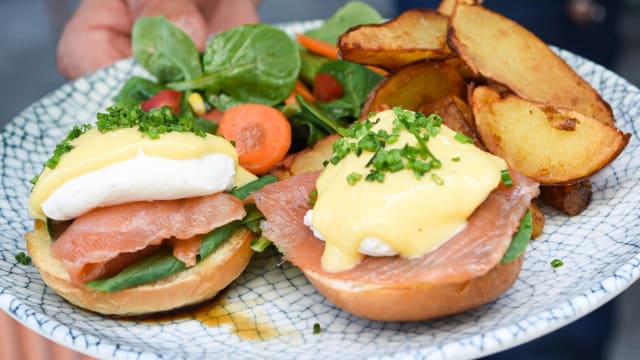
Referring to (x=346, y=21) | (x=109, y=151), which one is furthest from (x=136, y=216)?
(x=346, y=21)

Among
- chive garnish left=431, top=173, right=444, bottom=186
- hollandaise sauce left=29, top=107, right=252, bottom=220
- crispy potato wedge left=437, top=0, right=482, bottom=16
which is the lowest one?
hollandaise sauce left=29, top=107, right=252, bottom=220

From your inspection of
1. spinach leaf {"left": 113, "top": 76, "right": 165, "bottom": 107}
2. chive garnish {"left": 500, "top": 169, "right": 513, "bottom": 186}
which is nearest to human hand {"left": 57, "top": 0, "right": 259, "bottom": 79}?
spinach leaf {"left": 113, "top": 76, "right": 165, "bottom": 107}

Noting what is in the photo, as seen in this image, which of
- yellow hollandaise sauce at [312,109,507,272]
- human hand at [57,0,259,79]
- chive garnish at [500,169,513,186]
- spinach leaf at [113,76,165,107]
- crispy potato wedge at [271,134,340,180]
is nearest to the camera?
yellow hollandaise sauce at [312,109,507,272]

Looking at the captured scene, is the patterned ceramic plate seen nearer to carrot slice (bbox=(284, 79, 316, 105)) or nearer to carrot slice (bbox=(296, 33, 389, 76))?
carrot slice (bbox=(284, 79, 316, 105))

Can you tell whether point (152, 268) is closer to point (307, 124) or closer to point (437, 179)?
point (437, 179)

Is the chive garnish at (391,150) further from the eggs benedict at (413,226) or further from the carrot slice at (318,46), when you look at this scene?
the carrot slice at (318,46)

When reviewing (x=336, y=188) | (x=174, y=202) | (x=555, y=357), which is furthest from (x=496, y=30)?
(x=555, y=357)

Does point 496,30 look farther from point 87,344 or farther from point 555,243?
point 87,344
